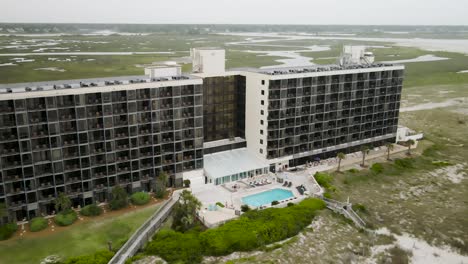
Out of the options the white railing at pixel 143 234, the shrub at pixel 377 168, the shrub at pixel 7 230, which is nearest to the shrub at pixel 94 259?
the white railing at pixel 143 234

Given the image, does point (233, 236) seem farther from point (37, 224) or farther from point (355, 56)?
A: point (355, 56)

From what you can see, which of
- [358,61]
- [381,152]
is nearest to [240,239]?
[381,152]

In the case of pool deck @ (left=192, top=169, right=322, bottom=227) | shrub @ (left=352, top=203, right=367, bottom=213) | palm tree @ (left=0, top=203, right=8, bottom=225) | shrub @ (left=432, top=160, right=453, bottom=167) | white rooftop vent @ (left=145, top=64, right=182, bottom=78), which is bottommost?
shrub @ (left=352, top=203, right=367, bottom=213)

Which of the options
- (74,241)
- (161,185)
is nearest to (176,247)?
(74,241)

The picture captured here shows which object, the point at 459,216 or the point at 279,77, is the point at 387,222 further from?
the point at 279,77

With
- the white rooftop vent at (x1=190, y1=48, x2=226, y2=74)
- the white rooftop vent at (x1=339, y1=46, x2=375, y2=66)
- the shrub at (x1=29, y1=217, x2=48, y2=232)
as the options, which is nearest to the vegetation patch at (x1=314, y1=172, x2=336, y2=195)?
the white rooftop vent at (x1=190, y1=48, x2=226, y2=74)

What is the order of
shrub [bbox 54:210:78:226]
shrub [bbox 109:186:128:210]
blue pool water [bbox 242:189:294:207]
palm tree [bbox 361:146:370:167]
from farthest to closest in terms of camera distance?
1. palm tree [bbox 361:146:370:167]
2. blue pool water [bbox 242:189:294:207]
3. shrub [bbox 109:186:128:210]
4. shrub [bbox 54:210:78:226]

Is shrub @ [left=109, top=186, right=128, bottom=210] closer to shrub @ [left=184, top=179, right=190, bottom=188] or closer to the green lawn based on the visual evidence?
the green lawn
